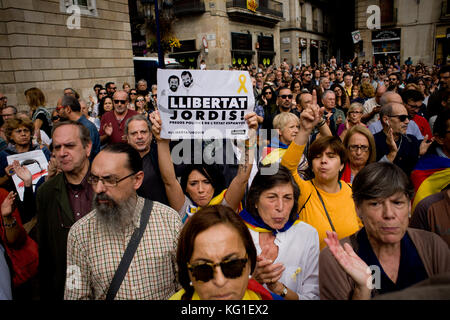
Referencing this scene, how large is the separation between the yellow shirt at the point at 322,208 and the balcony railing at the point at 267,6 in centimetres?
2594

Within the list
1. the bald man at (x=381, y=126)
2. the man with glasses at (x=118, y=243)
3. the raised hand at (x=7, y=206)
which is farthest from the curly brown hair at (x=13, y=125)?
the bald man at (x=381, y=126)

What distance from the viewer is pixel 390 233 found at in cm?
178

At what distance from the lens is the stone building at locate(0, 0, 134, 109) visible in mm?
9664

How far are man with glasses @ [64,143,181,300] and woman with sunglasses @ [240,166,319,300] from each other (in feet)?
1.97

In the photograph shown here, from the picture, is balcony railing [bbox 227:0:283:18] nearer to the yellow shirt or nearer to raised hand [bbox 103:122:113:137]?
raised hand [bbox 103:122:113:137]

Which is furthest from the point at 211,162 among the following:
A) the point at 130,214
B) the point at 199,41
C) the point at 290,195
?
the point at 199,41

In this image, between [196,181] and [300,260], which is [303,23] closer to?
[196,181]

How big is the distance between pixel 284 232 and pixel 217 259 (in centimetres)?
88

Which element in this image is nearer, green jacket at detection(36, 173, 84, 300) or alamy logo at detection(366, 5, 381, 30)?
green jacket at detection(36, 173, 84, 300)

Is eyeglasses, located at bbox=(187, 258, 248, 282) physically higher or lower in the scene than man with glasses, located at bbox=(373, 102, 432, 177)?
lower

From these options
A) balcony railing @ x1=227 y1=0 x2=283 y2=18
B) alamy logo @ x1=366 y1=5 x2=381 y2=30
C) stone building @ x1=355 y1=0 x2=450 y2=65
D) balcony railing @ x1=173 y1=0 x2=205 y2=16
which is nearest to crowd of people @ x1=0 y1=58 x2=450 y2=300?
alamy logo @ x1=366 y1=5 x2=381 y2=30

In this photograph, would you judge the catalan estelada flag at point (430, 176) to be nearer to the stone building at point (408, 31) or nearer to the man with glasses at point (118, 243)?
the man with glasses at point (118, 243)

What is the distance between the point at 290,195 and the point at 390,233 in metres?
0.74

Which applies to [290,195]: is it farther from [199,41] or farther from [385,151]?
[199,41]
